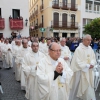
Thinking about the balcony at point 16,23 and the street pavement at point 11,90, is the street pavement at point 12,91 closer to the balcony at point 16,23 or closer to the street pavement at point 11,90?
the street pavement at point 11,90

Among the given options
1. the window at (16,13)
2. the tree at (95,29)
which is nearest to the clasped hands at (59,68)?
the window at (16,13)

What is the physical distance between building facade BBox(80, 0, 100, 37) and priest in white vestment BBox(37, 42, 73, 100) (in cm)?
2846

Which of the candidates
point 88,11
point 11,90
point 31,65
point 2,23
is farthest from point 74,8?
point 31,65

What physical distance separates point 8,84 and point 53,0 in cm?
2463

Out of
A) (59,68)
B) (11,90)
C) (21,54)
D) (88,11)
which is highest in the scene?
(88,11)

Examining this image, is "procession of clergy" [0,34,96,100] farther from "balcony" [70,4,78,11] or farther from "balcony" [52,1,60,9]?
"balcony" [70,4,78,11]

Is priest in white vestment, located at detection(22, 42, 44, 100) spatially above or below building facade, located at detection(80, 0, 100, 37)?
below

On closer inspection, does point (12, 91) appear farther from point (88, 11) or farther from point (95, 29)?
point (88, 11)

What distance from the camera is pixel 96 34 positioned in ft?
78.9

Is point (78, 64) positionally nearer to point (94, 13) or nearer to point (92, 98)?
point (92, 98)

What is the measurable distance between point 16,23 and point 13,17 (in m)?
1.10

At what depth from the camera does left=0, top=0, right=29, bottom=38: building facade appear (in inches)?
847

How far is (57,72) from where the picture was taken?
306cm

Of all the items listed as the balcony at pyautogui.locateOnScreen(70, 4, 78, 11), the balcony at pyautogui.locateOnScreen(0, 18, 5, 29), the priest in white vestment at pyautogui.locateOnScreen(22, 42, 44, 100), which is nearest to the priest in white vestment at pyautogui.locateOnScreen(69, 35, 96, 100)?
the priest in white vestment at pyautogui.locateOnScreen(22, 42, 44, 100)
